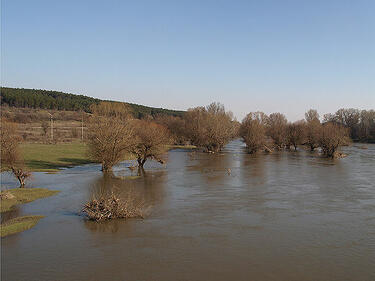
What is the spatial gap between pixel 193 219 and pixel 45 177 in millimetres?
19158

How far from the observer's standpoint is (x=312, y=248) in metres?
13.5

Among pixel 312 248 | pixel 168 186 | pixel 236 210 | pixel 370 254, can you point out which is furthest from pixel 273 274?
pixel 168 186

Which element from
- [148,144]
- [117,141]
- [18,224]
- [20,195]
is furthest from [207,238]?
[148,144]

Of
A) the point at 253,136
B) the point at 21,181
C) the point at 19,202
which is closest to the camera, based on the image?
the point at 19,202

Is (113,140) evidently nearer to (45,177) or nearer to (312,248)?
(45,177)

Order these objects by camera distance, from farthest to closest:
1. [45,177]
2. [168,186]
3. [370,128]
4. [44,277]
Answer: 1. [370,128]
2. [45,177]
3. [168,186]
4. [44,277]

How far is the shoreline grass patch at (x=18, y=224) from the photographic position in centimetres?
1497

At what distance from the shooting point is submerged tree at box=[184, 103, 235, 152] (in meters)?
66.6

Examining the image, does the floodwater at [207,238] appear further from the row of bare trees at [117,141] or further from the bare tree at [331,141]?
the bare tree at [331,141]

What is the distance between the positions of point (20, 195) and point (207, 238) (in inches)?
565

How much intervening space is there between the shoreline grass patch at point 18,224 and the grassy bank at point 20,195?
2617mm

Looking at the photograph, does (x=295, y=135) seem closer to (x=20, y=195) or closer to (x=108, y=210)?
(x=20, y=195)

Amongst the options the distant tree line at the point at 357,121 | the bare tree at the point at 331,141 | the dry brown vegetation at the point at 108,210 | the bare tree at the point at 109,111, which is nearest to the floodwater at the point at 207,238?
the dry brown vegetation at the point at 108,210

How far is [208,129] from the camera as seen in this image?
67812mm
